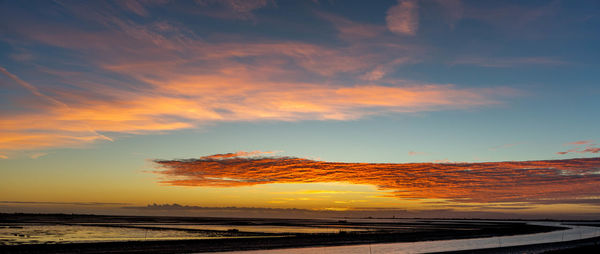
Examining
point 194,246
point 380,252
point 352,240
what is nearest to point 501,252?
point 380,252

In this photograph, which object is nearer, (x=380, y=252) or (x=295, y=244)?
(x=380, y=252)

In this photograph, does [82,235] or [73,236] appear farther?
[82,235]

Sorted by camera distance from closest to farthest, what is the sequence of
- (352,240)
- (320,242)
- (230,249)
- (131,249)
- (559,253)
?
(559,253)
(131,249)
(230,249)
(320,242)
(352,240)

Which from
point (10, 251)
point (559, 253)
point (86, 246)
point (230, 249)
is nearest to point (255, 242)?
point (230, 249)

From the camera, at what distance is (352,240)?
69.9m

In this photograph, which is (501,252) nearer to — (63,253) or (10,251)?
(63,253)

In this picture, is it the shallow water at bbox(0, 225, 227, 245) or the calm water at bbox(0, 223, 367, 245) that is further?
the calm water at bbox(0, 223, 367, 245)

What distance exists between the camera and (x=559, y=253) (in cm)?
4312

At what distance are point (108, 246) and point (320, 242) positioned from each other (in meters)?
29.2

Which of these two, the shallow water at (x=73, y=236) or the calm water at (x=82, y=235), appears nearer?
the shallow water at (x=73, y=236)

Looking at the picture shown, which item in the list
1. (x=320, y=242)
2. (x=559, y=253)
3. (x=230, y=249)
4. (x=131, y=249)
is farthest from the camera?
(x=320, y=242)

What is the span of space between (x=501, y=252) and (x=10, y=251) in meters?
53.2

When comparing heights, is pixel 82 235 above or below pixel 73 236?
below

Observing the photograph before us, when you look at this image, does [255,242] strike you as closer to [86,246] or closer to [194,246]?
[194,246]
